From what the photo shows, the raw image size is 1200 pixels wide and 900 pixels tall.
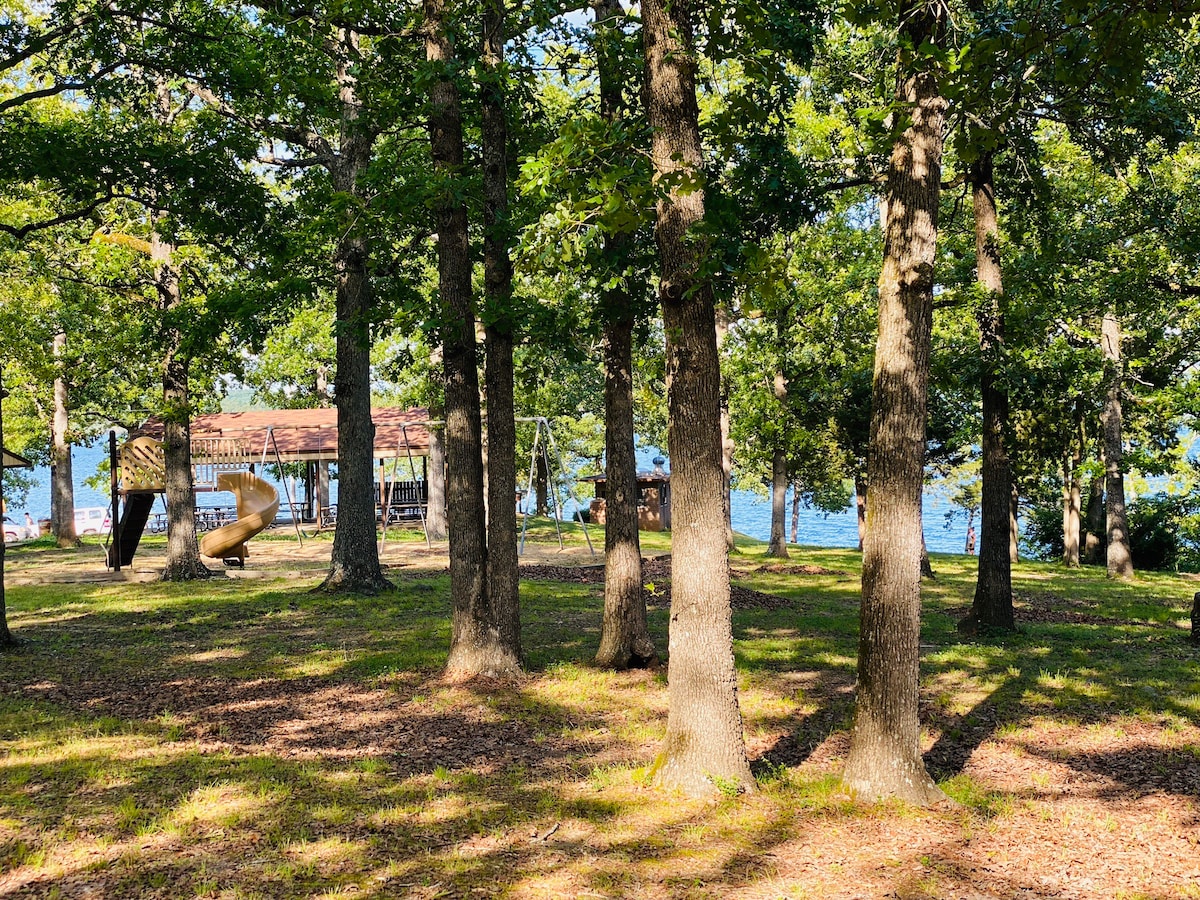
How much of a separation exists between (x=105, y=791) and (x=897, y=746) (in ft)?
16.7

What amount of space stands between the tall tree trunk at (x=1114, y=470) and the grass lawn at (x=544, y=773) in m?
8.29

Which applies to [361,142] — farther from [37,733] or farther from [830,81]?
[37,733]

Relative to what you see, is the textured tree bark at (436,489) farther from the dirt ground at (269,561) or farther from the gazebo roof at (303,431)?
the gazebo roof at (303,431)

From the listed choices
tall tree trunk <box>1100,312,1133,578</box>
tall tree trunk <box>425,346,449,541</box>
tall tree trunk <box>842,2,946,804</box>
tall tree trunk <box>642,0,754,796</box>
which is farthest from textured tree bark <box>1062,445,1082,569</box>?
tall tree trunk <box>642,0,754,796</box>

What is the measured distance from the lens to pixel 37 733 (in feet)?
23.8

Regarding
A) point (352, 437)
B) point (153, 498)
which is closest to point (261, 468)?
point (153, 498)

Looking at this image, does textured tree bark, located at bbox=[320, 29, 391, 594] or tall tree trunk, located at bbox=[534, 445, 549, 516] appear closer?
textured tree bark, located at bbox=[320, 29, 391, 594]

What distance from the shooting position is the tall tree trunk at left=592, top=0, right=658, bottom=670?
9.02 metres

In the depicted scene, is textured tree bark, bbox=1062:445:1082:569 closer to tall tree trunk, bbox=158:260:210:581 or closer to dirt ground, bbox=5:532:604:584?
dirt ground, bbox=5:532:604:584

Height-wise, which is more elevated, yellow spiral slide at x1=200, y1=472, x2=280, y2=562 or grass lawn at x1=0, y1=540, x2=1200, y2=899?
yellow spiral slide at x1=200, y1=472, x2=280, y2=562

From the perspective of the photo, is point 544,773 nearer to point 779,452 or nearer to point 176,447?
point 176,447

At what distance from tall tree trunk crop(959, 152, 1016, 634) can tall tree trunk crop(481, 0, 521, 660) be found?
604 cm

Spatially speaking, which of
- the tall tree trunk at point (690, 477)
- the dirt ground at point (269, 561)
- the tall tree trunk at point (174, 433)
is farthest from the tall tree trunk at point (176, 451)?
the tall tree trunk at point (690, 477)

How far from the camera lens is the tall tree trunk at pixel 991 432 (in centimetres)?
1127
